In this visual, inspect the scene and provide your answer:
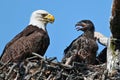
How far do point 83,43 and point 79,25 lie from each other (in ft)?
2.95

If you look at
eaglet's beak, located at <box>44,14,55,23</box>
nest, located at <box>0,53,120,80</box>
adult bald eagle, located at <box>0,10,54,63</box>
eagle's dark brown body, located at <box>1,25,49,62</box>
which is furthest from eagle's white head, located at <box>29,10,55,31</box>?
nest, located at <box>0,53,120,80</box>

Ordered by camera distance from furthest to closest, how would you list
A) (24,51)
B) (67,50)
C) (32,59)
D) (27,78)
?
(67,50)
(24,51)
(32,59)
(27,78)

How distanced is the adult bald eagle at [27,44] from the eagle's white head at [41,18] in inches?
4.2

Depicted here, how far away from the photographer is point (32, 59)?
1267 centimetres

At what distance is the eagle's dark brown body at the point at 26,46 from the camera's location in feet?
44.2

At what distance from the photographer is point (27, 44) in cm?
1368


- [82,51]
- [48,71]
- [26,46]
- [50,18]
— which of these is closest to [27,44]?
[26,46]

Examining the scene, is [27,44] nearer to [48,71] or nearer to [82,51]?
[82,51]

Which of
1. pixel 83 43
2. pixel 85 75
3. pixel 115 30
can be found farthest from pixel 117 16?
pixel 83 43

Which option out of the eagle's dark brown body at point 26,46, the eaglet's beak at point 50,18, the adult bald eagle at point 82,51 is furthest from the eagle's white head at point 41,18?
the adult bald eagle at point 82,51

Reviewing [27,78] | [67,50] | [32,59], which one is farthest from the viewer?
[67,50]

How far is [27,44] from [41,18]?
1056 millimetres

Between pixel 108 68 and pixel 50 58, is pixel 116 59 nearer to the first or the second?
pixel 108 68

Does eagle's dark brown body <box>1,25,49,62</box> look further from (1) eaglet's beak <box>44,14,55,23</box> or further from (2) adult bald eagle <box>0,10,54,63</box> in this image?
(1) eaglet's beak <box>44,14,55,23</box>
